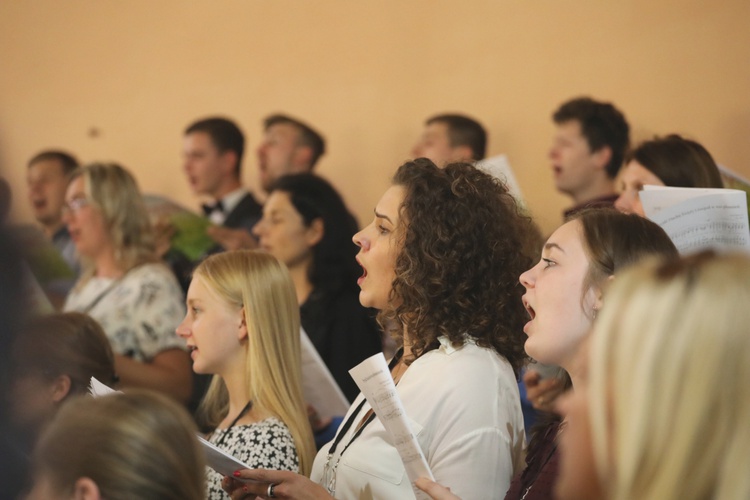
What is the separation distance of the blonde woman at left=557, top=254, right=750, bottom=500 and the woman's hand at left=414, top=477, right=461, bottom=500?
2.06 ft

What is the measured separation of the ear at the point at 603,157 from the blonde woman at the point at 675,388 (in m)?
3.04

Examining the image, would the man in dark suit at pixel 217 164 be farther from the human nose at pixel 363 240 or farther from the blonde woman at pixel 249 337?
the human nose at pixel 363 240

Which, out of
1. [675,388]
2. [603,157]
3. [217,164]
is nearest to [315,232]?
[603,157]

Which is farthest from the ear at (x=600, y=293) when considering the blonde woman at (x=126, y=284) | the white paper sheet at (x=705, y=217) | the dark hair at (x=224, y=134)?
the dark hair at (x=224, y=134)

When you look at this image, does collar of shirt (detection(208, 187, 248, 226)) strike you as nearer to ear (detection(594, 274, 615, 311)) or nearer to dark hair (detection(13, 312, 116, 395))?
dark hair (detection(13, 312, 116, 395))

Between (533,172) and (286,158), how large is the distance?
1.34 m

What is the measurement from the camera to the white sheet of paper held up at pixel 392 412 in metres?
1.99

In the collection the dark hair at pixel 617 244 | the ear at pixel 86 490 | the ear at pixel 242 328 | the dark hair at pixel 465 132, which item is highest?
the dark hair at pixel 465 132

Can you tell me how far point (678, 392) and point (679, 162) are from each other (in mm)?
2089

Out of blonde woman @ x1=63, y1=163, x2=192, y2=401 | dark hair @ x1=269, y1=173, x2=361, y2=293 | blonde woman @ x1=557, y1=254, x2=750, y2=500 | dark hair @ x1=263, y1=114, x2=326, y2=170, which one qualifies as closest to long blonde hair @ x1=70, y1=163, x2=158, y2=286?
blonde woman @ x1=63, y1=163, x2=192, y2=401

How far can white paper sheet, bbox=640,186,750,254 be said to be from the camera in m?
2.40

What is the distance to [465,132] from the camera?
473 centimetres

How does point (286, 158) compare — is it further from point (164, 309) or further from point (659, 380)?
point (659, 380)

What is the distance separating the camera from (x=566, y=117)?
4285 mm
